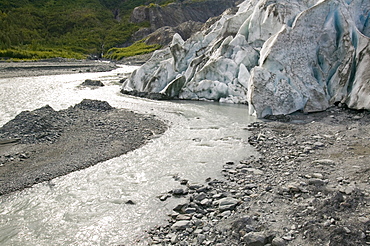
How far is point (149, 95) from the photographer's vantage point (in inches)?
1006

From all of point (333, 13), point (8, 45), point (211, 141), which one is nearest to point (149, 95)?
point (211, 141)

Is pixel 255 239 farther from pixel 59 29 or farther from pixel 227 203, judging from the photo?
pixel 59 29

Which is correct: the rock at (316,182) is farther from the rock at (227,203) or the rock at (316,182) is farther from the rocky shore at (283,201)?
the rock at (227,203)

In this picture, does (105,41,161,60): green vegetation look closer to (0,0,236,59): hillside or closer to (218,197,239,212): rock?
(0,0,236,59): hillside

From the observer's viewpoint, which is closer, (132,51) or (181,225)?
(181,225)

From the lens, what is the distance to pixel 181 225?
6.57m

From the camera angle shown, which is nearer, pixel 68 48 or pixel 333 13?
pixel 333 13

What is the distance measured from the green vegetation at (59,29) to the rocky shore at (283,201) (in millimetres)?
71242

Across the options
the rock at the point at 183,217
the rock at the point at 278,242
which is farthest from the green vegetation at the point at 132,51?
the rock at the point at 278,242

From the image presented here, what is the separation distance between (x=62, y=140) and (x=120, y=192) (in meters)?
5.70

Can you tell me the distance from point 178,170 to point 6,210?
16.8 feet

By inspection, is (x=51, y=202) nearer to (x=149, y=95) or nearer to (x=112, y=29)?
(x=149, y=95)

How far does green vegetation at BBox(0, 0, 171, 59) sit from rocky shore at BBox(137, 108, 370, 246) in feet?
234

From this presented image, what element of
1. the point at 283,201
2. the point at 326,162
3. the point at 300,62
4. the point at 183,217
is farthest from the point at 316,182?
the point at 300,62
